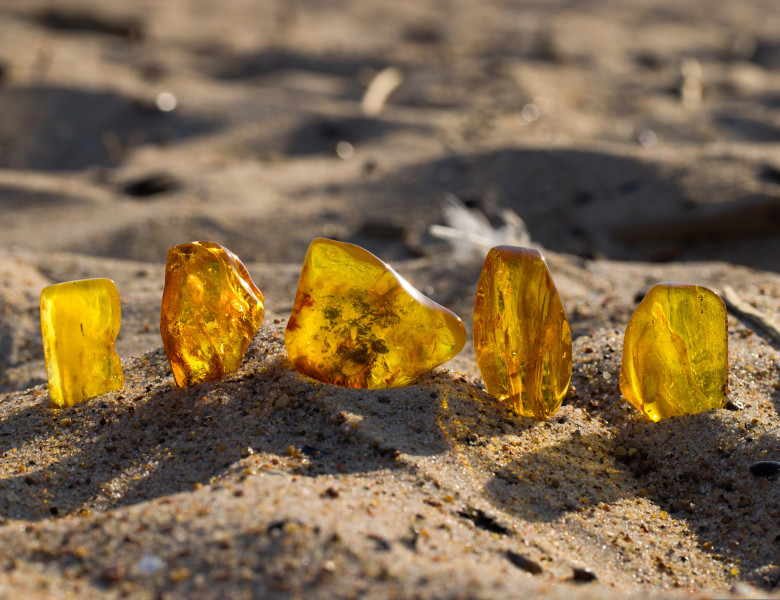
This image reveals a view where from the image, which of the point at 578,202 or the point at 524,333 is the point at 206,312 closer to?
the point at 524,333

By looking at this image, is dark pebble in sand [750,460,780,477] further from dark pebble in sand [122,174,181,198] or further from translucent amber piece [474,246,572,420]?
dark pebble in sand [122,174,181,198]

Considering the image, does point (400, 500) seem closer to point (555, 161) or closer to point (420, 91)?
point (555, 161)

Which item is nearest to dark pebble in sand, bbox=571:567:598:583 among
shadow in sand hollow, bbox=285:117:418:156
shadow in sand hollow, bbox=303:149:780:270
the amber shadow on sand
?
the amber shadow on sand

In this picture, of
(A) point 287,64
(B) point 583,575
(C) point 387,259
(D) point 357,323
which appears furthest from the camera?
(A) point 287,64

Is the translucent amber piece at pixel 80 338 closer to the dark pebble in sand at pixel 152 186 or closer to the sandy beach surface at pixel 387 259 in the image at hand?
the sandy beach surface at pixel 387 259

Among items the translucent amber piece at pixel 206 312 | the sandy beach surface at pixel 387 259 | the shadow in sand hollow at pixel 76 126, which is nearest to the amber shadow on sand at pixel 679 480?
the sandy beach surface at pixel 387 259

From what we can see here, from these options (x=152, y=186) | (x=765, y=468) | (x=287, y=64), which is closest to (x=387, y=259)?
(x=152, y=186)
